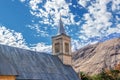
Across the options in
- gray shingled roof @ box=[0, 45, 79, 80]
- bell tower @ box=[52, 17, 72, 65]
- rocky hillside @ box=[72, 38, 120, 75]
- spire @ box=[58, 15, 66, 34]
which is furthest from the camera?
rocky hillside @ box=[72, 38, 120, 75]

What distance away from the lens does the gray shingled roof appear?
3041 centimetres

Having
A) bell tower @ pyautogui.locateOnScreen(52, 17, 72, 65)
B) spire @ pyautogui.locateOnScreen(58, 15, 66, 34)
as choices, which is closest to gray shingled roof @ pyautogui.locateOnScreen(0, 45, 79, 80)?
bell tower @ pyautogui.locateOnScreen(52, 17, 72, 65)

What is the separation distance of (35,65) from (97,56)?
75.9 metres

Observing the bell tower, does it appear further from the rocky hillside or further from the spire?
the rocky hillside

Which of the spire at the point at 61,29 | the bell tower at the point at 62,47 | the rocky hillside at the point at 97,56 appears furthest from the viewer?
the rocky hillside at the point at 97,56

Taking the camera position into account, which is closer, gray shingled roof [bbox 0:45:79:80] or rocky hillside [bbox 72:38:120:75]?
gray shingled roof [bbox 0:45:79:80]

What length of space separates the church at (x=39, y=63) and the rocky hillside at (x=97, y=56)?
178 feet

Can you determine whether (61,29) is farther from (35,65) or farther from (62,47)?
(35,65)

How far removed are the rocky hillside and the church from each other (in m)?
54.2

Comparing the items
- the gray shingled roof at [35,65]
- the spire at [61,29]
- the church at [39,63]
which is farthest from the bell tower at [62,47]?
the gray shingled roof at [35,65]

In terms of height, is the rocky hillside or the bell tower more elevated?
the bell tower

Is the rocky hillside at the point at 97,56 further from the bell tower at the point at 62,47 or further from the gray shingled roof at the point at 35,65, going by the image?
the gray shingled roof at the point at 35,65

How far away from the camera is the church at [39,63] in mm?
26156

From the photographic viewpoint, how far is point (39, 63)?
34.4 m
